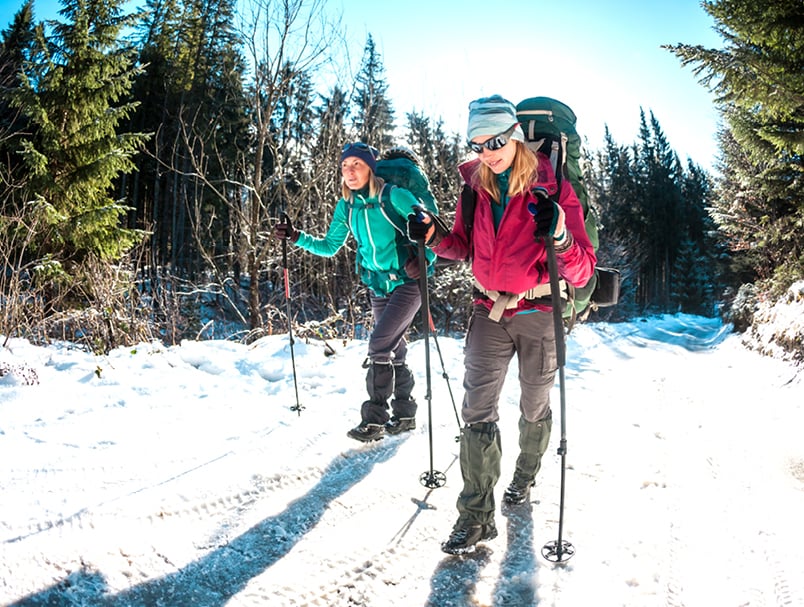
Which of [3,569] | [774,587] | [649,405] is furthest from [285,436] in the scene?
[649,405]

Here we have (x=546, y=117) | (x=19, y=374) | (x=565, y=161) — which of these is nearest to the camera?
(x=565, y=161)

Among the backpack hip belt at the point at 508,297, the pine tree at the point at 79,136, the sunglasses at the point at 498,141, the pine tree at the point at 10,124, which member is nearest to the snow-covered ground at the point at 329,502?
the backpack hip belt at the point at 508,297

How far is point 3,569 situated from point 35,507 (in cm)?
57

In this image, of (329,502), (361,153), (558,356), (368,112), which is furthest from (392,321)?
(368,112)

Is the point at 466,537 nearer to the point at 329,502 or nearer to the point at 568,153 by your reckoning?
the point at 329,502

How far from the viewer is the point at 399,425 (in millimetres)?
4461

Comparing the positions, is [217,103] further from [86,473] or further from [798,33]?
[86,473]

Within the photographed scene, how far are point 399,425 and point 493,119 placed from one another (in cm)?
271

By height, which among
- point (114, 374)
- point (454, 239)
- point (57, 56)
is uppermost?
point (57, 56)

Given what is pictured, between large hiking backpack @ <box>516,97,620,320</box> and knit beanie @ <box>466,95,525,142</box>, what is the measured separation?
36 cm

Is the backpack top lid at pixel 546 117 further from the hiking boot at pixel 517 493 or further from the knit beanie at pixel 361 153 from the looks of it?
the hiking boot at pixel 517 493

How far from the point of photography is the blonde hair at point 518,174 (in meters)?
2.76

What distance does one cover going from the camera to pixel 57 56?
12.9m

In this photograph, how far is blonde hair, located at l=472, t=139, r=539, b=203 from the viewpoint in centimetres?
276
